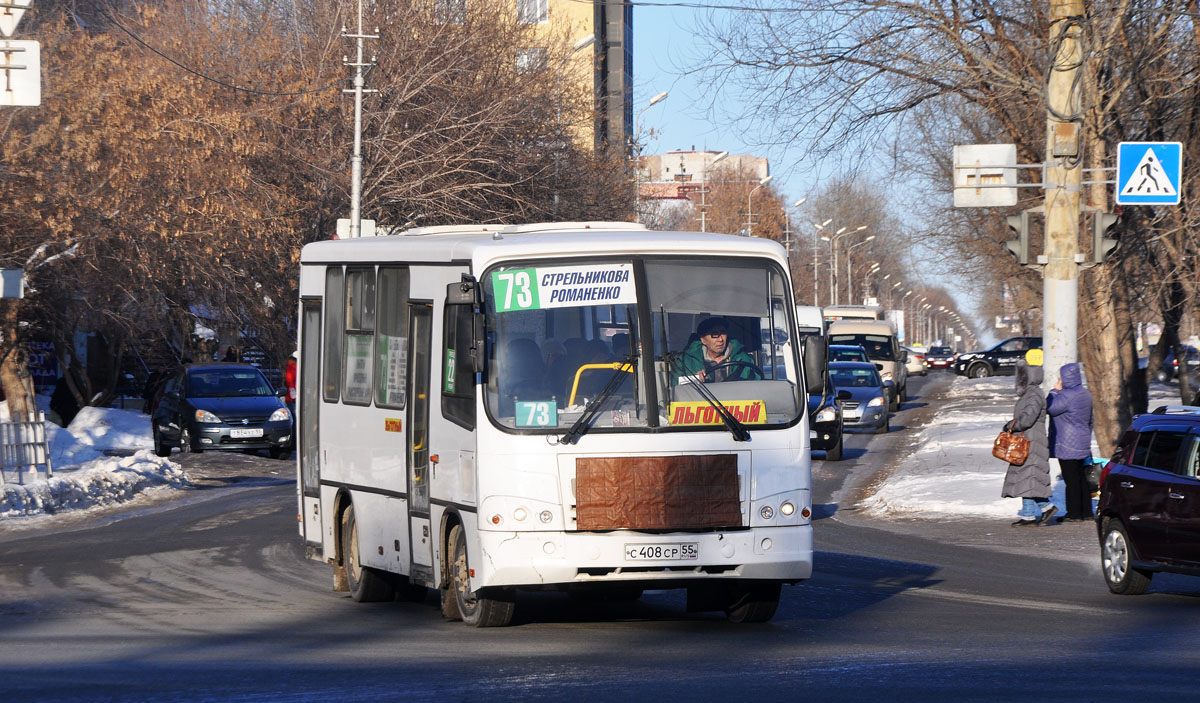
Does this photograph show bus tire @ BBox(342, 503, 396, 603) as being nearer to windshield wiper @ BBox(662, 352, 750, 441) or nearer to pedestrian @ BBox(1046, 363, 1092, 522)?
→ windshield wiper @ BBox(662, 352, 750, 441)

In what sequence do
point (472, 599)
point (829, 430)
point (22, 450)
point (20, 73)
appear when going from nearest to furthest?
point (472, 599) < point (20, 73) < point (22, 450) < point (829, 430)

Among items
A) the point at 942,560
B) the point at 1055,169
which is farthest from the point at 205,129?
the point at 942,560

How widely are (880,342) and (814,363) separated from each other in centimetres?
3776

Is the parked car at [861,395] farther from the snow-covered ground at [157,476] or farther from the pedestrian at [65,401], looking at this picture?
the pedestrian at [65,401]

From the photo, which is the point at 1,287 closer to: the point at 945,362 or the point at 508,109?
the point at 508,109

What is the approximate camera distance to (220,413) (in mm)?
29031

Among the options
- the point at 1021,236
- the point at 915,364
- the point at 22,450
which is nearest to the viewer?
the point at 1021,236

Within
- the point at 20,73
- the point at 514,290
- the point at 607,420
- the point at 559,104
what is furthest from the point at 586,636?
the point at 559,104

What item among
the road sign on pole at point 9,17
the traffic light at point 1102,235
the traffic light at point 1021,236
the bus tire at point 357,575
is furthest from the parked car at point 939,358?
the bus tire at point 357,575

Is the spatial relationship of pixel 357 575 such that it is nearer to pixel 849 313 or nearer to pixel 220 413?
pixel 220 413

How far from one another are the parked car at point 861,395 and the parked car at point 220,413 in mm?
11963

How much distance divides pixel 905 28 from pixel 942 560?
8.30 m

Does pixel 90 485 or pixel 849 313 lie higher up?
pixel 849 313

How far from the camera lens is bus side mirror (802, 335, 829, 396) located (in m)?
10.2
